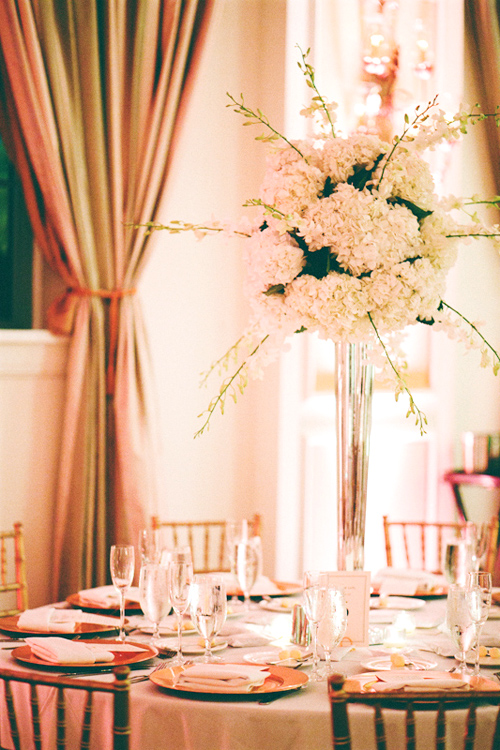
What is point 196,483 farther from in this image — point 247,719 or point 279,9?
point 247,719

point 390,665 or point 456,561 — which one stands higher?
point 456,561

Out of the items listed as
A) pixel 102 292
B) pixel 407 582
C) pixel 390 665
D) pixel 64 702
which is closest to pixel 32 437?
pixel 102 292

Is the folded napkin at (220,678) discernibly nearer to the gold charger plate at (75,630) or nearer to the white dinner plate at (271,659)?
the white dinner plate at (271,659)

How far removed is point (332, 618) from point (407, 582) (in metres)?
0.86

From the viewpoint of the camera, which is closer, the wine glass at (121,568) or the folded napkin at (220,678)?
the folded napkin at (220,678)

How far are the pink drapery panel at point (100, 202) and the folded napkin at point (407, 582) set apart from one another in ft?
3.88

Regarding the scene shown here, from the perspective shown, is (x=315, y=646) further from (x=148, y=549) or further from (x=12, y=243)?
(x=12, y=243)

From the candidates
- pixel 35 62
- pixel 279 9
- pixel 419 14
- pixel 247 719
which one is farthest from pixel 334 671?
pixel 419 14

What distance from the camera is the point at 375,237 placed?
6.33 ft

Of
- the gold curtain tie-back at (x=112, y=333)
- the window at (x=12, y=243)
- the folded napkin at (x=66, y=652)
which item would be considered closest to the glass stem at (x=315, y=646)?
the folded napkin at (x=66, y=652)

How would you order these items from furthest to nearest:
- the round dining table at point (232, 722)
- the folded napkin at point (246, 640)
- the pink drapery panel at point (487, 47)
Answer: the pink drapery panel at point (487, 47)
the folded napkin at point (246, 640)
the round dining table at point (232, 722)

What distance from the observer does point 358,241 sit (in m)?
1.92

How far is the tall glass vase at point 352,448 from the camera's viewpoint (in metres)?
2.15

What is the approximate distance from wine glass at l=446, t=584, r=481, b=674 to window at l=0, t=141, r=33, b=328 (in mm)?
2188
